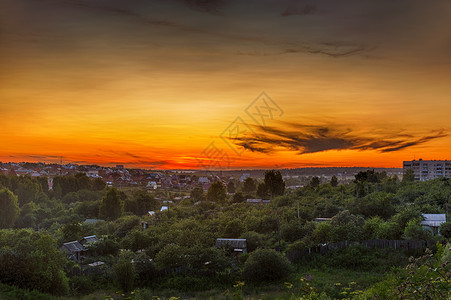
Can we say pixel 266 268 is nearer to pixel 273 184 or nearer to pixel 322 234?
pixel 322 234

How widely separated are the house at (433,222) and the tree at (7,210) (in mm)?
35505

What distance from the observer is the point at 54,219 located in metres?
35.8

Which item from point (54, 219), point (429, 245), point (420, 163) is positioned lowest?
point (54, 219)

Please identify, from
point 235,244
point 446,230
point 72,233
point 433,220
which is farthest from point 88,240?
point 433,220

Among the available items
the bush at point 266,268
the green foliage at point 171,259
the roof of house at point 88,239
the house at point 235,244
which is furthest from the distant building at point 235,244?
the roof of house at point 88,239

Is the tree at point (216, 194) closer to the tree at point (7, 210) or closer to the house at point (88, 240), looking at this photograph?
the tree at point (7, 210)

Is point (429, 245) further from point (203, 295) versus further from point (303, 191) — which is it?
point (303, 191)

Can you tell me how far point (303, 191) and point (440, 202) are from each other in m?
20.8

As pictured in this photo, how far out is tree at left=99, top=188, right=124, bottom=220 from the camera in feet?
130

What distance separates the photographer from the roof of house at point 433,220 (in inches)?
931

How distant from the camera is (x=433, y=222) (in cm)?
2391

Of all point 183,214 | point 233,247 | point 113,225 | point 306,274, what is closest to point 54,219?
point 113,225

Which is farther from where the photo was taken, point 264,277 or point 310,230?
point 310,230

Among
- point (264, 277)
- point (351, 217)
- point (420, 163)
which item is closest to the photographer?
point (264, 277)
